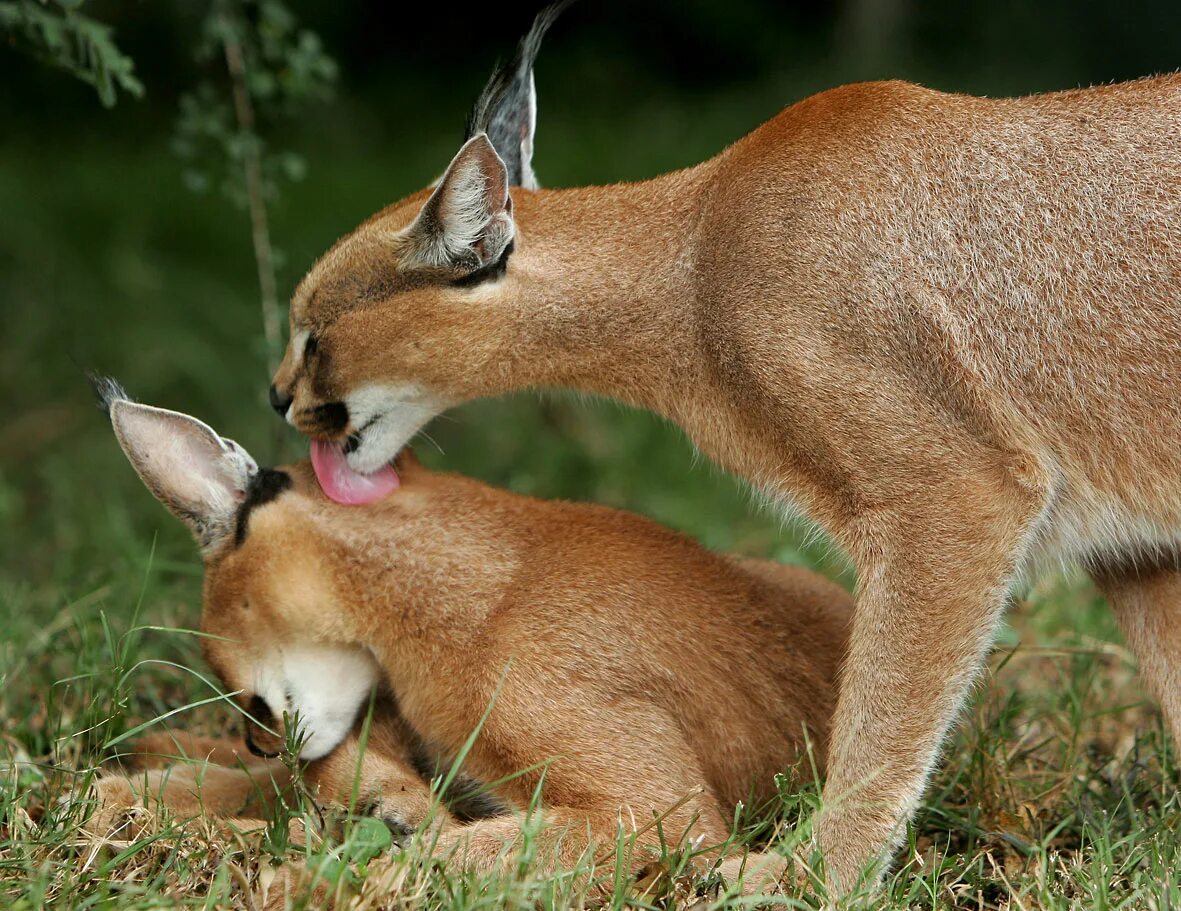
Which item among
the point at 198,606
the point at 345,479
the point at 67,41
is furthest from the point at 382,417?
the point at 67,41

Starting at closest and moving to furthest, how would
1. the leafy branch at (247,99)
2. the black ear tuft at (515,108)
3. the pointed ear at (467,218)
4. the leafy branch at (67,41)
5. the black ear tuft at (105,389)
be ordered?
1. the pointed ear at (467,218)
2. the black ear tuft at (105,389)
3. the leafy branch at (67,41)
4. the black ear tuft at (515,108)
5. the leafy branch at (247,99)

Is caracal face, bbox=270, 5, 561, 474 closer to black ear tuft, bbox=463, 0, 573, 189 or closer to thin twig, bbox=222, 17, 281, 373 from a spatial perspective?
black ear tuft, bbox=463, 0, 573, 189

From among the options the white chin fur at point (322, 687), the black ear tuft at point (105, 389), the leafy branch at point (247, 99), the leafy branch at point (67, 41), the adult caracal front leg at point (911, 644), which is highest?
the leafy branch at point (67, 41)

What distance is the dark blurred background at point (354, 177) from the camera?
7316mm

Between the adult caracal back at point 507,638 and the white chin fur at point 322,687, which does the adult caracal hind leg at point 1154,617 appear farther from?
the white chin fur at point 322,687

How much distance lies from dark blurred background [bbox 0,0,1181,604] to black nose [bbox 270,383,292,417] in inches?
33.4

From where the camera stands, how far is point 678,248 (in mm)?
4395

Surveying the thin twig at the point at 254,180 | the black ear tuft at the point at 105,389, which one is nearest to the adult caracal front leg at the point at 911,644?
the black ear tuft at the point at 105,389

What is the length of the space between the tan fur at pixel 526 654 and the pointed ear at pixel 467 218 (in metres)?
0.67

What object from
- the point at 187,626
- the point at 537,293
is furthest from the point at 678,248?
the point at 187,626

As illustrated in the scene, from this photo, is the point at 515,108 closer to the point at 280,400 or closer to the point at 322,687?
the point at 280,400

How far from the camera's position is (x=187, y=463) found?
13.9 feet

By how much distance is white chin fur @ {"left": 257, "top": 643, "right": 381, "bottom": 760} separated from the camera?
416cm

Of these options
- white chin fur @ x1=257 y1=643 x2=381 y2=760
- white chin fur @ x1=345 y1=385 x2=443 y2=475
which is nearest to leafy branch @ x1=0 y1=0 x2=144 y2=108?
white chin fur @ x1=345 y1=385 x2=443 y2=475
